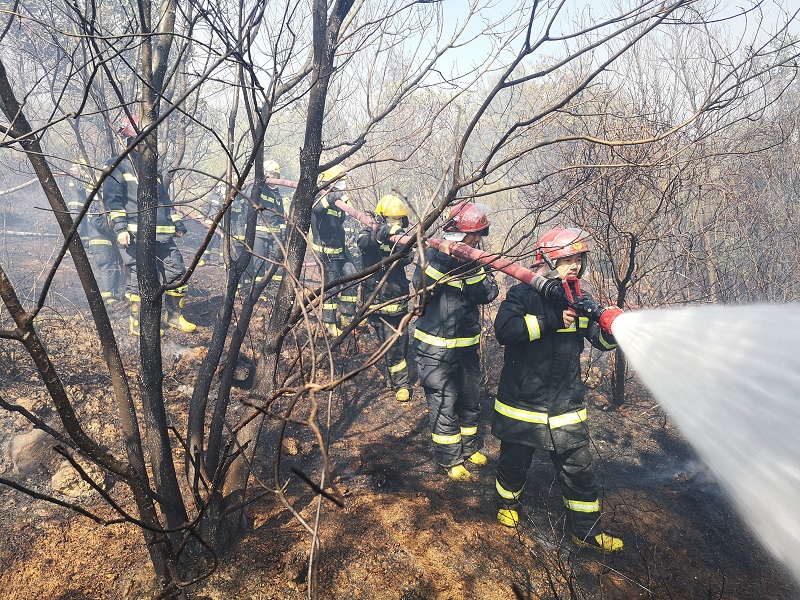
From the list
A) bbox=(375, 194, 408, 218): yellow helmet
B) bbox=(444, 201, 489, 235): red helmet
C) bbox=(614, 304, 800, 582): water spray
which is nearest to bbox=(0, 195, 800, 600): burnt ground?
bbox=(614, 304, 800, 582): water spray

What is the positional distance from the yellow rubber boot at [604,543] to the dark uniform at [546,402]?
5cm

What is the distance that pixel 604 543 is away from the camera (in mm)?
3105

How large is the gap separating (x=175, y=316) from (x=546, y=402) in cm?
530

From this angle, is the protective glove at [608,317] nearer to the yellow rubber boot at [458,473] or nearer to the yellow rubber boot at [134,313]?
the yellow rubber boot at [458,473]

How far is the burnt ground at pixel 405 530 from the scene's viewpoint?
2457mm

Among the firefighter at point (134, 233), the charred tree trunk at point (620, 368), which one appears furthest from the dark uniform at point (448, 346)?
the firefighter at point (134, 233)

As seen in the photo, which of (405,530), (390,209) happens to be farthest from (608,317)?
(390,209)

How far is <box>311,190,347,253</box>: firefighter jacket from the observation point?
23.5ft

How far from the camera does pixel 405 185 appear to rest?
55.7 feet

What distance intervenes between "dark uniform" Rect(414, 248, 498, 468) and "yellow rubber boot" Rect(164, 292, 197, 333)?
12.3 ft

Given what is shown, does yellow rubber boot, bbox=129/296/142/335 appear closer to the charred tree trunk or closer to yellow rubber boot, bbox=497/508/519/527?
yellow rubber boot, bbox=497/508/519/527

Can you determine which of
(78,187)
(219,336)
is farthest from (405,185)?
(219,336)

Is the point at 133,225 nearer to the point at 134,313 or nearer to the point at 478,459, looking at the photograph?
the point at 134,313

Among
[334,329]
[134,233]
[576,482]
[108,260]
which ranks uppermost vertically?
[134,233]
